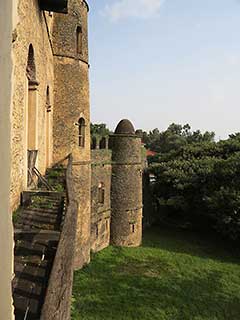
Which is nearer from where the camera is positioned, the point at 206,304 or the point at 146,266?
the point at 206,304

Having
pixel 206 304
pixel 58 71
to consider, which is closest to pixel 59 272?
pixel 58 71

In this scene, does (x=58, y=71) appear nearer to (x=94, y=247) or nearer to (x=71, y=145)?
(x=71, y=145)

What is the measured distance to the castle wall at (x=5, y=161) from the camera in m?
1.45

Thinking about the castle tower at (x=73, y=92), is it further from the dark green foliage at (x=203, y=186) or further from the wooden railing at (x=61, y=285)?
the dark green foliage at (x=203, y=186)

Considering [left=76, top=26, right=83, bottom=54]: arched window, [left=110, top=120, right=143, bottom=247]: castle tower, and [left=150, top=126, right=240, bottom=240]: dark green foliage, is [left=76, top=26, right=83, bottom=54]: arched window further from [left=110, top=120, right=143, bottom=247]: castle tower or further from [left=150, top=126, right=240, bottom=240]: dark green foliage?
[left=150, top=126, right=240, bottom=240]: dark green foliage

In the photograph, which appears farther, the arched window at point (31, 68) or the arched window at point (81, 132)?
the arched window at point (81, 132)

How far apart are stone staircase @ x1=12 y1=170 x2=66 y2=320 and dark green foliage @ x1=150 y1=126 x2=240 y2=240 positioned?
17.4m

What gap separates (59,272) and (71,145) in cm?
997

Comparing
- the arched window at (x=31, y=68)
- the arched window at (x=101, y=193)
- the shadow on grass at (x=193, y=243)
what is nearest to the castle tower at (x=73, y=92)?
the arched window at (x=31, y=68)

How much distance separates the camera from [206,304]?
1338 centimetres

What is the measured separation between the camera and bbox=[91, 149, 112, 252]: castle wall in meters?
17.5

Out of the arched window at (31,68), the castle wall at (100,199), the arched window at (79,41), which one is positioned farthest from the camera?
the castle wall at (100,199)

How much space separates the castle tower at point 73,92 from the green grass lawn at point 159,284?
2405 mm

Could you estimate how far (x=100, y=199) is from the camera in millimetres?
18750
